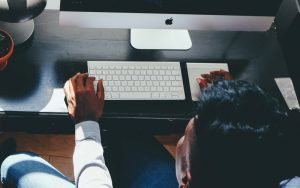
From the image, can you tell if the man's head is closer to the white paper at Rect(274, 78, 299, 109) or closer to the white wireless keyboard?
the white wireless keyboard

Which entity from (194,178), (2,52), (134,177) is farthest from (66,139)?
(194,178)

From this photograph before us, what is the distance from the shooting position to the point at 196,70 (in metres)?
1.37

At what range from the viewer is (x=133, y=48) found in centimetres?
141

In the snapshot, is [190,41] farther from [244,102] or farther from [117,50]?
[244,102]

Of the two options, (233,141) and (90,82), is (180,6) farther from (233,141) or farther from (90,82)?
(233,141)

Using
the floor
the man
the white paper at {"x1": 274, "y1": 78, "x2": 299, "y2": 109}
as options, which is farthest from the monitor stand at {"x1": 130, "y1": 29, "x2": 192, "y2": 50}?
the floor

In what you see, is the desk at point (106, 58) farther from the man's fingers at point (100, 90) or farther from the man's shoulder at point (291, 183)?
the man's shoulder at point (291, 183)

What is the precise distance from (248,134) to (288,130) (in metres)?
0.12

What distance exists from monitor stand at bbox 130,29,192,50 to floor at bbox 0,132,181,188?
2.19ft

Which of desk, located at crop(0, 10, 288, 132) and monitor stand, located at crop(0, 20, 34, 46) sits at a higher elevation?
monitor stand, located at crop(0, 20, 34, 46)

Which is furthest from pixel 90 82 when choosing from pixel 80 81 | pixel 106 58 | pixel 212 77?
pixel 212 77

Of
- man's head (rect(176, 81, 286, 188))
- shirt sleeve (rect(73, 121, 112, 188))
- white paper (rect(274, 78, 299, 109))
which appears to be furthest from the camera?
white paper (rect(274, 78, 299, 109))

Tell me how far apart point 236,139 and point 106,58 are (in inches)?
24.7

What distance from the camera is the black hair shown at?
0.86 meters
